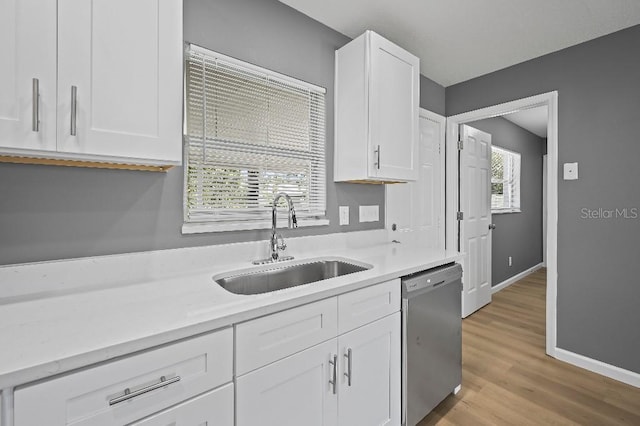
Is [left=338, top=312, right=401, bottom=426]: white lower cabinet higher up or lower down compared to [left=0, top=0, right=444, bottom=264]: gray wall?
lower down

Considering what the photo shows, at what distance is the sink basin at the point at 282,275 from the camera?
145 centimetres

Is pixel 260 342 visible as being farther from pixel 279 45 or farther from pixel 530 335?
pixel 530 335

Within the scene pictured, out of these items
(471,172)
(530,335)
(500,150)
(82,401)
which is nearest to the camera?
(82,401)

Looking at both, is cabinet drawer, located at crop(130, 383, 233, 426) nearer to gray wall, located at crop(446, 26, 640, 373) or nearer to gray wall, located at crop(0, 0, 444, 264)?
gray wall, located at crop(0, 0, 444, 264)

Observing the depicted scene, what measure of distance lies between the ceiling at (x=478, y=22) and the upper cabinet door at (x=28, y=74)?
1357 millimetres

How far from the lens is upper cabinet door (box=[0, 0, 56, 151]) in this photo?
0.86m

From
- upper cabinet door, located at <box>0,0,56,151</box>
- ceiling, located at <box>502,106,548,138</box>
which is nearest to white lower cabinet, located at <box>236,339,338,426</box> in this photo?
upper cabinet door, located at <box>0,0,56,151</box>

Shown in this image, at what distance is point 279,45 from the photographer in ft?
6.01

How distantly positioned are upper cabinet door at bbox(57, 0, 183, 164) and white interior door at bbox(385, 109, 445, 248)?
5.97ft

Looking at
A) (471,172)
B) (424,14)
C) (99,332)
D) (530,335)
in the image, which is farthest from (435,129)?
(99,332)

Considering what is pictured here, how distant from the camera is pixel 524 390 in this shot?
198 cm

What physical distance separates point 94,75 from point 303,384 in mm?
1326

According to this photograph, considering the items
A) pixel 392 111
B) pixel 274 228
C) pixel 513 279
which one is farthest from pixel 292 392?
pixel 513 279

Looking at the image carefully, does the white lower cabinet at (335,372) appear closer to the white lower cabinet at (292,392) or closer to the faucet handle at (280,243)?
the white lower cabinet at (292,392)
